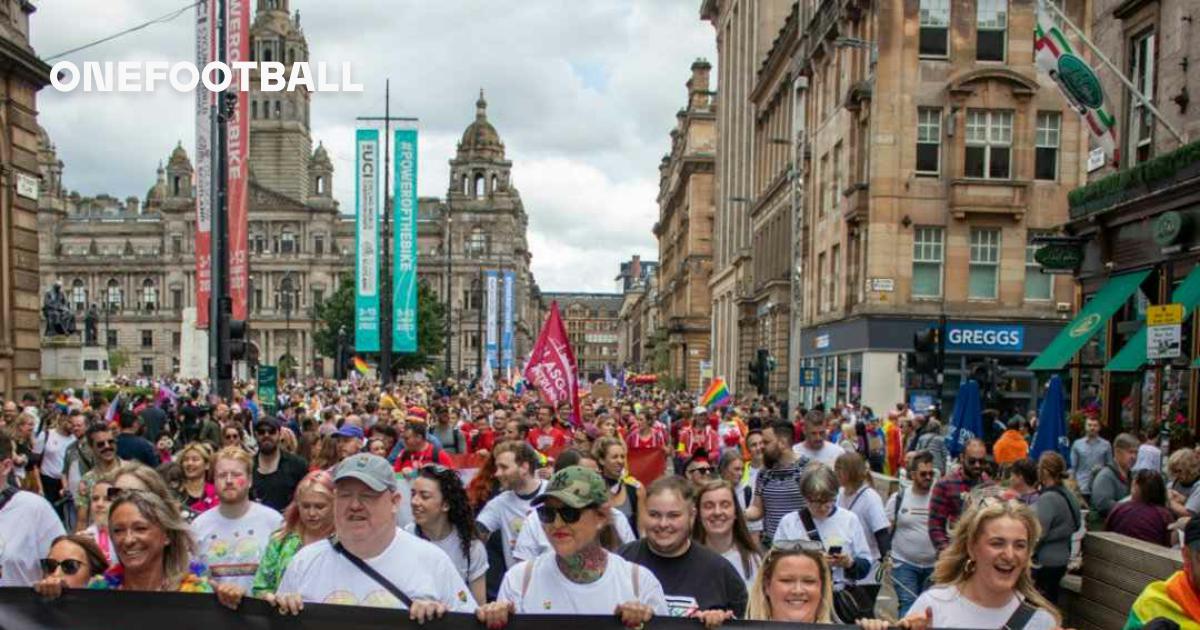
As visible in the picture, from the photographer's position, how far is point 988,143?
1171 inches

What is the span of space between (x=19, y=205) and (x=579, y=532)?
81.6 ft

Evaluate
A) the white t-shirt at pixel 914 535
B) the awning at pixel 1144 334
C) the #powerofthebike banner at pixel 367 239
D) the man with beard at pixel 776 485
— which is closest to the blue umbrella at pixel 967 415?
the awning at pixel 1144 334

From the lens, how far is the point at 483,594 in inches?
238

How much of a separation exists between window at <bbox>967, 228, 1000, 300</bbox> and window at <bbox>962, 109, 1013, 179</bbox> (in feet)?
4.67

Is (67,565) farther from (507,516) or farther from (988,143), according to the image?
(988,143)

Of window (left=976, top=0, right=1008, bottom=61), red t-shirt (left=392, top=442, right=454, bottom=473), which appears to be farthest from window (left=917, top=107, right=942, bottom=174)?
red t-shirt (left=392, top=442, right=454, bottom=473)

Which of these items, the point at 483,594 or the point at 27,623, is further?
the point at 483,594

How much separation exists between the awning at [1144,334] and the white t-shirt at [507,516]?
32.2 feet

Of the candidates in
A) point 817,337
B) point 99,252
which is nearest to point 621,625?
point 817,337

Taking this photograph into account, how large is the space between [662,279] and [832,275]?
8559 centimetres

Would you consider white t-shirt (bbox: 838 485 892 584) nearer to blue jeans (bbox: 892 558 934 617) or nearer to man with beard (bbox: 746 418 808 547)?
man with beard (bbox: 746 418 808 547)

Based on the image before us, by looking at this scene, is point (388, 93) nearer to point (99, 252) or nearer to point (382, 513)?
point (382, 513)

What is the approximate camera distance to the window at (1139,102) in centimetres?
1769

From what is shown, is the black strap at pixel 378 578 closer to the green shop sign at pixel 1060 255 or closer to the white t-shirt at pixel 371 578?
the white t-shirt at pixel 371 578
